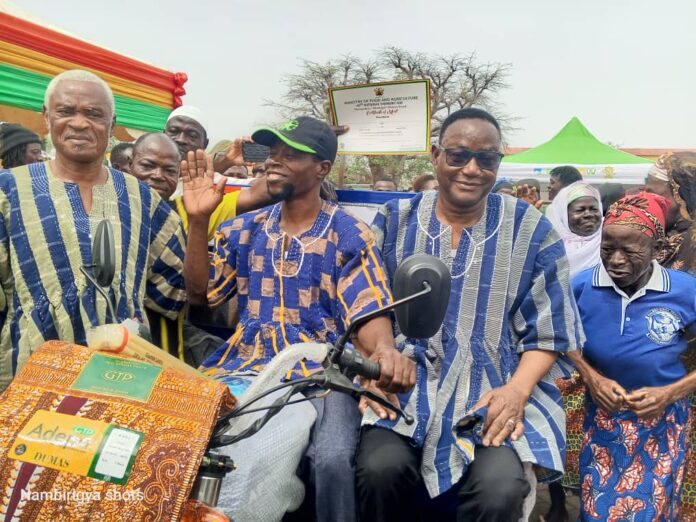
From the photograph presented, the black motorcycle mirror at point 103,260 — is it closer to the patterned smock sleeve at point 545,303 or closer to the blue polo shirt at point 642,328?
the patterned smock sleeve at point 545,303

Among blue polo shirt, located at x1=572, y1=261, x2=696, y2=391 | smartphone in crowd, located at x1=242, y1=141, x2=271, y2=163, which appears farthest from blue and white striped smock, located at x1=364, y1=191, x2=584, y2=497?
smartphone in crowd, located at x1=242, y1=141, x2=271, y2=163

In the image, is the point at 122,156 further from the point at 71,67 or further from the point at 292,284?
the point at 71,67

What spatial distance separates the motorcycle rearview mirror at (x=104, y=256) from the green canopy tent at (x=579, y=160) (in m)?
12.1

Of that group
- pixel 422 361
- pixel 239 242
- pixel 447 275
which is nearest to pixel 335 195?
pixel 239 242

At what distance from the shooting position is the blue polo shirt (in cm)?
262

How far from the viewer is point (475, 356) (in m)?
2.38

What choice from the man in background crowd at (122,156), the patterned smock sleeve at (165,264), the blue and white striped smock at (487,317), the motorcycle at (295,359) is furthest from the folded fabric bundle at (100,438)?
the man in background crowd at (122,156)

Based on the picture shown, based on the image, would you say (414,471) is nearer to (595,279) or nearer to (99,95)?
(595,279)

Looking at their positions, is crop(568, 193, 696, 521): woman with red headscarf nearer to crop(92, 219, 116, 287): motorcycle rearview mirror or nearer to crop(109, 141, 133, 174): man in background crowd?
crop(92, 219, 116, 287): motorcycle rearview mirror

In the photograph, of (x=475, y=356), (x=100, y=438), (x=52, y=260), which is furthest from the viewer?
(x=475, y=356)

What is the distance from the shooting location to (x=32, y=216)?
225cm

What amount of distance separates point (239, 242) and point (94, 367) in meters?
1.38

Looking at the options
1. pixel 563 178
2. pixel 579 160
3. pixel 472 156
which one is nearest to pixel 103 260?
pixel 472 156

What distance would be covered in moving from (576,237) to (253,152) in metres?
2.66
